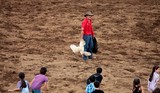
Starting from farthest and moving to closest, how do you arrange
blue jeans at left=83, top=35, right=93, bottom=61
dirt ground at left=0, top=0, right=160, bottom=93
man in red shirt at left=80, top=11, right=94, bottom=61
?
1. blue jeans at left=83, top=35, right=93, bottom=61
2. man in red shirt at left=80, top=11, right=94, bottom=61
3. dirt ground at left=0, top=0, right=160, bottom=93

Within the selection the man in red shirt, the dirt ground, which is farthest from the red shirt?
the dirt ground

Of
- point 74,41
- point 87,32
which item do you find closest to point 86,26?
point 87,32

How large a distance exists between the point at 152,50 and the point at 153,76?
15.0 ft

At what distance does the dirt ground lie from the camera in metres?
11.6

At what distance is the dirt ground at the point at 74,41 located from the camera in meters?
11.6

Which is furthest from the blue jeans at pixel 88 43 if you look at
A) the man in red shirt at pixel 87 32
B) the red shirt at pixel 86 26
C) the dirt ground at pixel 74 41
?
the dirt ground at pixel 74 41

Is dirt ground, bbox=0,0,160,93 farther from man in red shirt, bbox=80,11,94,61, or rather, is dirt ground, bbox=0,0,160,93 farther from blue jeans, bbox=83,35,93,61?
man in red shirt, bbox=80,11,94,61

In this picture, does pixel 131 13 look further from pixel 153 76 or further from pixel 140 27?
pixel 153 76

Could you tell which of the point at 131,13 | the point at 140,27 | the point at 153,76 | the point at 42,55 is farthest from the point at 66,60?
the point at 131,13

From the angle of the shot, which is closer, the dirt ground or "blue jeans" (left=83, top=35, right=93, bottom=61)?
the dirt ground

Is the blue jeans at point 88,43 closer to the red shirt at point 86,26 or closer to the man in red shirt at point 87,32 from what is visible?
the man in red shirt at point 87,32

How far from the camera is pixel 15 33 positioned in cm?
1544

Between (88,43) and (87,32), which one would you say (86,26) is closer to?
(87,32)

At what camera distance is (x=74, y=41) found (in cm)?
1475
